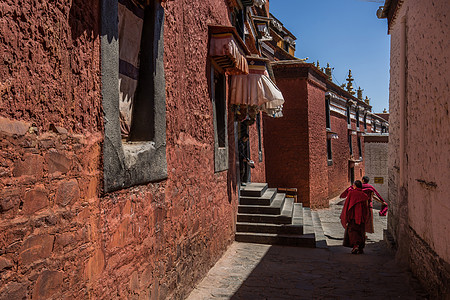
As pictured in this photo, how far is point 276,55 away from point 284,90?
3549 mm

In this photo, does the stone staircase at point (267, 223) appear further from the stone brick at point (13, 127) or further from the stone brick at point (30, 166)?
the stone brick at point (13, 127)

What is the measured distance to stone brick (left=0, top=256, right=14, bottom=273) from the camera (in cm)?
189

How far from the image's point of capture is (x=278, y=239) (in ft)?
26.6

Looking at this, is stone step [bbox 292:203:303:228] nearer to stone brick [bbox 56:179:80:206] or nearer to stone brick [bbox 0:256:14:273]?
stone brick [bbox 56:179:80:206]

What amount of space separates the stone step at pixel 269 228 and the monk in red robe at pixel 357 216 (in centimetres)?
100

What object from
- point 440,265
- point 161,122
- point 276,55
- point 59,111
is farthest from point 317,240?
point 276,55

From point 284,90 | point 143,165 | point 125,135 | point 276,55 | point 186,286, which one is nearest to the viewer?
point 143,165

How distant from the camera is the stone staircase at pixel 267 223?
8.12 m

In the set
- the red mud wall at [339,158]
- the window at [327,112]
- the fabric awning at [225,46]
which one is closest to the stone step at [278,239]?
the fabric awning at [225,46]

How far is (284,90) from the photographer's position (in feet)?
50.8

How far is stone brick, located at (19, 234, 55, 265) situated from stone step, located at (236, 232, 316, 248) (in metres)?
6.20

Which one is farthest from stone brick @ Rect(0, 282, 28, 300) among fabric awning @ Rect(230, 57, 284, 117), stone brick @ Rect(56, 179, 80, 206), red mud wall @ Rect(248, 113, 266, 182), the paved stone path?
red mud wall @ Rect(248, 113, 266, 182)

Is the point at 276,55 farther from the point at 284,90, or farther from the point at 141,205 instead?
the point at 141,205

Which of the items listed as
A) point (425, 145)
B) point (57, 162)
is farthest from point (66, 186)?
point (425, 145)
